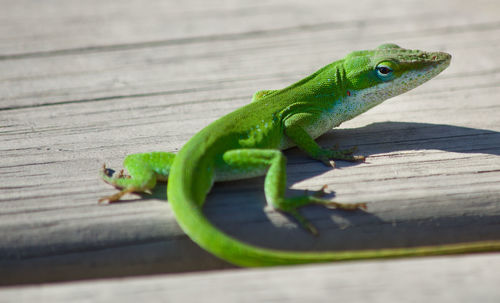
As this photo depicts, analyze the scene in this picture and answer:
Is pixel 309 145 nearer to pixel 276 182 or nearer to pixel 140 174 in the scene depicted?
pixel 276 182

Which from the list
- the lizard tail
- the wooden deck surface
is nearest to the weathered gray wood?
the wooden deck surface

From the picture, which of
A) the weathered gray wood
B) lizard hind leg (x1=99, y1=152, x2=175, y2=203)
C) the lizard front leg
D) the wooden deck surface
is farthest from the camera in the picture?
the lizard front leg

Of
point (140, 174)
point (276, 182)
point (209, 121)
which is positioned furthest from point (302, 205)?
point (209, 121)

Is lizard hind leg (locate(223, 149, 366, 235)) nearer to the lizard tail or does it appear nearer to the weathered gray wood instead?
the lizard tail

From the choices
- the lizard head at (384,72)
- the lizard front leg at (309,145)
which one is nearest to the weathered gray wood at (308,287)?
the lizard front leg at (309,145)

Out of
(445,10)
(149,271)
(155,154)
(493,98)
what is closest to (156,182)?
(155,154)
